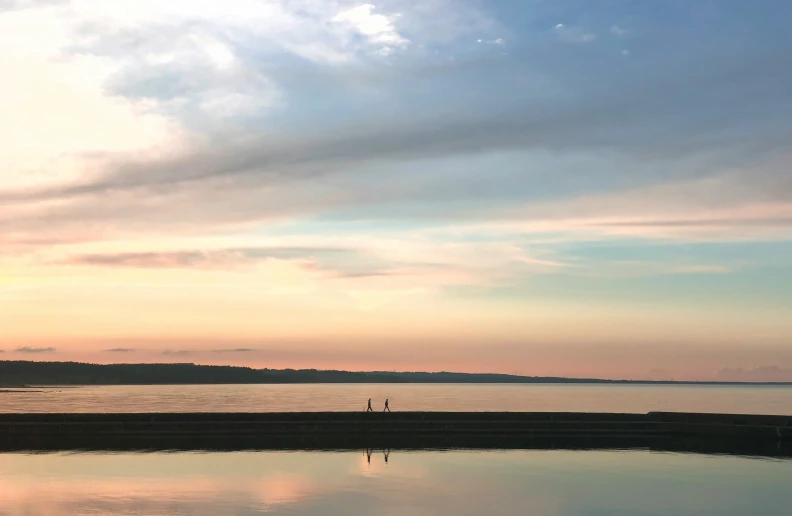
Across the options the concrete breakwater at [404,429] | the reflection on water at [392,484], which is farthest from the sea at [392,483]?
the concrete breakwater at [404,429]

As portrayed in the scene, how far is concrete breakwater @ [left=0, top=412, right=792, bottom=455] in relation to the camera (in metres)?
44.1

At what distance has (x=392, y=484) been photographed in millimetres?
28078

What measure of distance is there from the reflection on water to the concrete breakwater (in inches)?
262

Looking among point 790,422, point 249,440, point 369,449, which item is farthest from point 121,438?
point 790,422

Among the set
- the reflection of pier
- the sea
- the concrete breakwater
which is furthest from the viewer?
the concrete breakwater

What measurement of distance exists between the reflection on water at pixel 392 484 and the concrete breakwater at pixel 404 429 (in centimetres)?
665

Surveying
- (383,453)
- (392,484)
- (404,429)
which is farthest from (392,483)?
(404,429)

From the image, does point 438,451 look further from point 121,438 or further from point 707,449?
point 121,438

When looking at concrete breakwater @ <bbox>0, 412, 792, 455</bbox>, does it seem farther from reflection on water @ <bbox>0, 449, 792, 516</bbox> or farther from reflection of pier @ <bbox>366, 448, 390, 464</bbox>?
reflection on water @ <bbox>0, 449, 792, 516</bbox>

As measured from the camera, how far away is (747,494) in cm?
2681

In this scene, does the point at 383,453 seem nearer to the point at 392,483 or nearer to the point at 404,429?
the point at 404,429

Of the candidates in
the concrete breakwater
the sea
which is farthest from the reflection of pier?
the concrete breakwater

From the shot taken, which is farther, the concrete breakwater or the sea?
the concrete breakwater

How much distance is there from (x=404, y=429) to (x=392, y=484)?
19.1 meters
